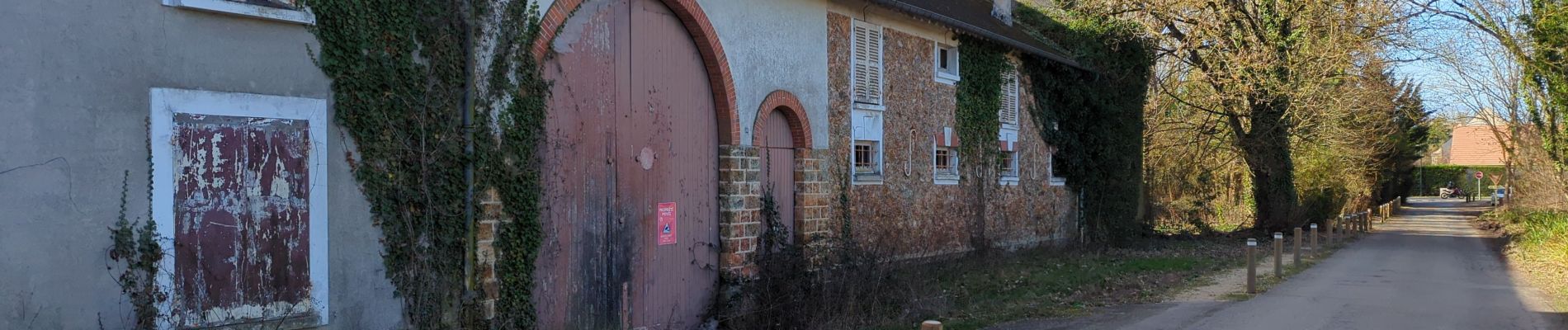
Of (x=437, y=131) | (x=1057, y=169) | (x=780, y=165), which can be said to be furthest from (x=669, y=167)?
(x=1057, y=169)

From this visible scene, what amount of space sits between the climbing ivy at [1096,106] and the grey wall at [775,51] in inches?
311

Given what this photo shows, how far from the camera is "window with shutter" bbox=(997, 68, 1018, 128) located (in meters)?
18.7

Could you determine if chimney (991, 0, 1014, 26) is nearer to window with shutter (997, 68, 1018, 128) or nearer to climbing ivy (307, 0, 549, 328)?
window with shutter (997, 68, 1018, 128)

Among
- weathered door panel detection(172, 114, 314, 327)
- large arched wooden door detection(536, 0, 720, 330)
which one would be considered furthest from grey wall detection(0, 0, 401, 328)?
large arched wooden door detection(536, 0, 720, 330)

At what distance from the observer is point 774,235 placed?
12.3 metres

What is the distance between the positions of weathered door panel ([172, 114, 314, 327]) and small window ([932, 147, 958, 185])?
10.6 m

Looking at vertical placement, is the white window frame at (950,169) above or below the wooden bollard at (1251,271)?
above

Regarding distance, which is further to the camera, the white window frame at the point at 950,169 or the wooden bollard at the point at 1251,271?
the white window frame at the point at 950,169

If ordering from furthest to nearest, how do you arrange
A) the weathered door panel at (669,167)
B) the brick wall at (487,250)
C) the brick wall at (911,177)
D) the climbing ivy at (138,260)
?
the brick wall at (911,177), the weathered door panel at (669,167), the brick wall at (487,250), the climbing ivy at (138,260)

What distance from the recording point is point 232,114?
23.5 ft

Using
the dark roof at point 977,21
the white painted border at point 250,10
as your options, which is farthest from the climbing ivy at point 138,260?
the dark roof at point 977,21

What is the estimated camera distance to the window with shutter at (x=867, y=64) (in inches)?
567

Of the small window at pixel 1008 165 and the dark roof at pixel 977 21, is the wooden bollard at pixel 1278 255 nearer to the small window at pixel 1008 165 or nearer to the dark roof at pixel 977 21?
the small window at pixel 1008 165

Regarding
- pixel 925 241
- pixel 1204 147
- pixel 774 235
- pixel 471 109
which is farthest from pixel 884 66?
pixel 1204 147
